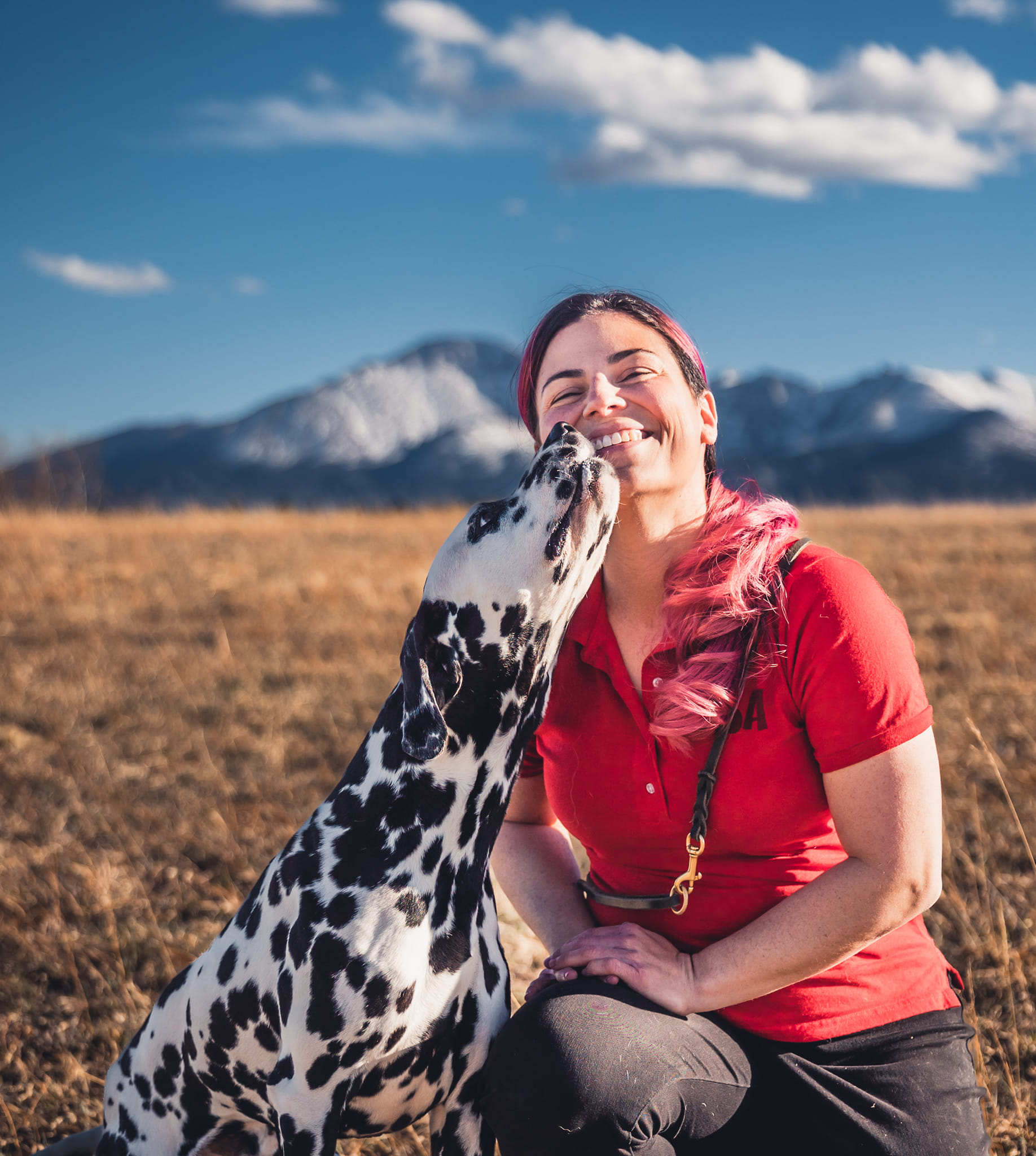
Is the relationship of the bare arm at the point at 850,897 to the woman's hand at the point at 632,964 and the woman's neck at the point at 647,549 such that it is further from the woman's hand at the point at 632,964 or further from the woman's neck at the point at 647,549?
the woman's neck at the point at 647,549

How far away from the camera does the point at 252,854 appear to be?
4.81m

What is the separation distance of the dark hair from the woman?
1cm

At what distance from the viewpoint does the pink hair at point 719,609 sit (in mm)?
2166

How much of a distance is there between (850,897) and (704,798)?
368mm

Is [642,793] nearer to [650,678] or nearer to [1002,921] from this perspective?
[650,678]

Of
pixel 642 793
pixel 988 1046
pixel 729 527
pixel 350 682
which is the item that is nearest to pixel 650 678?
pixel 642 793

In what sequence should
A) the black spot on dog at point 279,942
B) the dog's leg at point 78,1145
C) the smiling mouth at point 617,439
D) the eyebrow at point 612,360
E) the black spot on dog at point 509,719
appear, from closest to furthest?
1. the black spot on dog at point 279,942
2. the black spot on dog at point 509,719
3. the smiling mouth at point 617,439
4. the eyebrow at point 612,360
5. the dog's leg at point 78,1145

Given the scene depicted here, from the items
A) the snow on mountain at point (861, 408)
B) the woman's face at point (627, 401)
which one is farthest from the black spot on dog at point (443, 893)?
the snow on mountain at point (861, 408)

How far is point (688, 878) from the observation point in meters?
2.24

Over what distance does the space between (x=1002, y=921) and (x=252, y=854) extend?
11.2 ft

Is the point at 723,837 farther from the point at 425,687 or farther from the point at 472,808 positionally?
the point at 425,687

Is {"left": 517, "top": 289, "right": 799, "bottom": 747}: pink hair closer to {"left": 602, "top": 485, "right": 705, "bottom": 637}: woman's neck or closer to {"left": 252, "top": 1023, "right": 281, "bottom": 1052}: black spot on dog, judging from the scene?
{"left": 602, "top": 485, "right": 705, "bottom": 637}: woman's neck

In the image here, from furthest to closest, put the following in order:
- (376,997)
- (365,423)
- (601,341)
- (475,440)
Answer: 1. (365,423)
2. (475,440)
3. (601,341)
4. (376,997)

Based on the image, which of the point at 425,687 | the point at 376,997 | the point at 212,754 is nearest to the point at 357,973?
the point at 376,997
